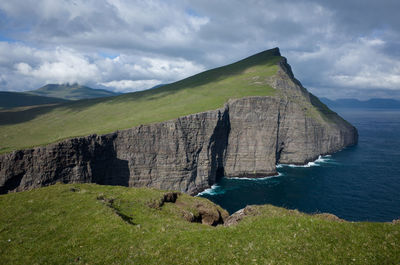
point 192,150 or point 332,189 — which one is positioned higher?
point 192,150

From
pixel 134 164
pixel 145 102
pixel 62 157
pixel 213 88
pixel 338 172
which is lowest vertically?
pixel 338 172

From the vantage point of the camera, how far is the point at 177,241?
13406 millimetres

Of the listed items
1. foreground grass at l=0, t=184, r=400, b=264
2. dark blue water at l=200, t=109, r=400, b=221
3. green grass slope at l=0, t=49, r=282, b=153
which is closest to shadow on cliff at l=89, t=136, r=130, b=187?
green grass slope at l=0, t=49, r=282, b=153

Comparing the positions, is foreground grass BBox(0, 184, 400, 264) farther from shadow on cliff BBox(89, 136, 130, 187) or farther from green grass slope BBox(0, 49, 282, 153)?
green grass slope BBox(0, 49, 282, 153)

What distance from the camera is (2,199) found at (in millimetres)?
21453

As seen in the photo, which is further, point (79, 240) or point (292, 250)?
point (79, 240)

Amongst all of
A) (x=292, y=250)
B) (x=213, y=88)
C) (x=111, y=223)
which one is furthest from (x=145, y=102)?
(x=292, y=250)

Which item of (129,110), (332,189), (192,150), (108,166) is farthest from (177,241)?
(129,110)

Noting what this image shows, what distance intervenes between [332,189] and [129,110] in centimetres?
9352

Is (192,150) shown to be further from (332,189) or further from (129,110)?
(332,189)

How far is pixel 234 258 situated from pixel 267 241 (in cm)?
234

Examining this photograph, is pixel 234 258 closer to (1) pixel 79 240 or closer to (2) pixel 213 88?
(1) pixel 79 240

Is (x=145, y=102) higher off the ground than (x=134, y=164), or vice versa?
(x=145, y=102)

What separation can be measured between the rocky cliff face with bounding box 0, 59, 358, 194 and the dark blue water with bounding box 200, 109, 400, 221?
30.0 ft
